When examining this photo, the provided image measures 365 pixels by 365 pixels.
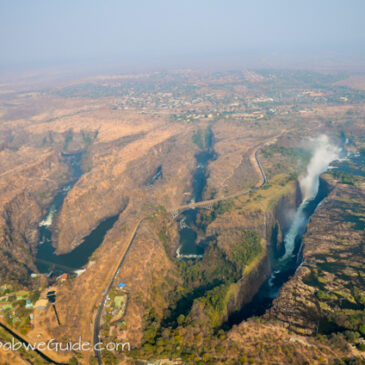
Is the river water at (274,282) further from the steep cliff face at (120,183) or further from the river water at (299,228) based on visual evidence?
the steep cliff face at (120,183)

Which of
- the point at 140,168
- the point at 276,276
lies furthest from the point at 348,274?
the point at 140,168

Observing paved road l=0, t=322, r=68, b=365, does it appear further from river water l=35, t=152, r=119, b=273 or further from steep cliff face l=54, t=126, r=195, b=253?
steep cliff face l=54, t=126, r=195, b=253

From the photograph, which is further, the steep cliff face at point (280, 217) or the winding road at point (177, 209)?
the steep cliff face at point (280, 217)

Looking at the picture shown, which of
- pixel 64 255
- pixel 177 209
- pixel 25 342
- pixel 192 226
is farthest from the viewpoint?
pixel 177 209

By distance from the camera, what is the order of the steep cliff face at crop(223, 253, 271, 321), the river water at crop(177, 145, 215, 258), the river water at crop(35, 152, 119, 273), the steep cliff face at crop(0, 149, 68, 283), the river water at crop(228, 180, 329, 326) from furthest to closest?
the river water at crop(177, 145, 215, 258), the river water at crop(35, 152, 119, 273), the steep cliff face at crop(0, 149, 68, 283), the steep cliff face at crop(223, 253, 271, 321), the river water at crop(228, 180, 329, 326)

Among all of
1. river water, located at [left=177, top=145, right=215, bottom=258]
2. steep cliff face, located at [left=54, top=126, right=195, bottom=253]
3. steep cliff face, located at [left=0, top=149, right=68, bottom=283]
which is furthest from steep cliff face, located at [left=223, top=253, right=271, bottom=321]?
steep cliff face, located at [left=0, top=149, right=68, bottom=283]

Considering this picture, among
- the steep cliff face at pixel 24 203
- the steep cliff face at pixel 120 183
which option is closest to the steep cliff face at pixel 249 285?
the steep cliff face at pixel 120 183

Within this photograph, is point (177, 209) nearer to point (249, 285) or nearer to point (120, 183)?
point (120, 183)

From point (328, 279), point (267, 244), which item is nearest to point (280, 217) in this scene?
point (267, 244)

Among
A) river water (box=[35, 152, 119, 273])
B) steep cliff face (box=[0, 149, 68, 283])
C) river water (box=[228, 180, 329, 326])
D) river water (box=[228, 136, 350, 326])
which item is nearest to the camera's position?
river water (box=[228, 180, 329, 326])

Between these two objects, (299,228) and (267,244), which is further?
(299,228)

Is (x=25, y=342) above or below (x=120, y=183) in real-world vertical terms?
below
